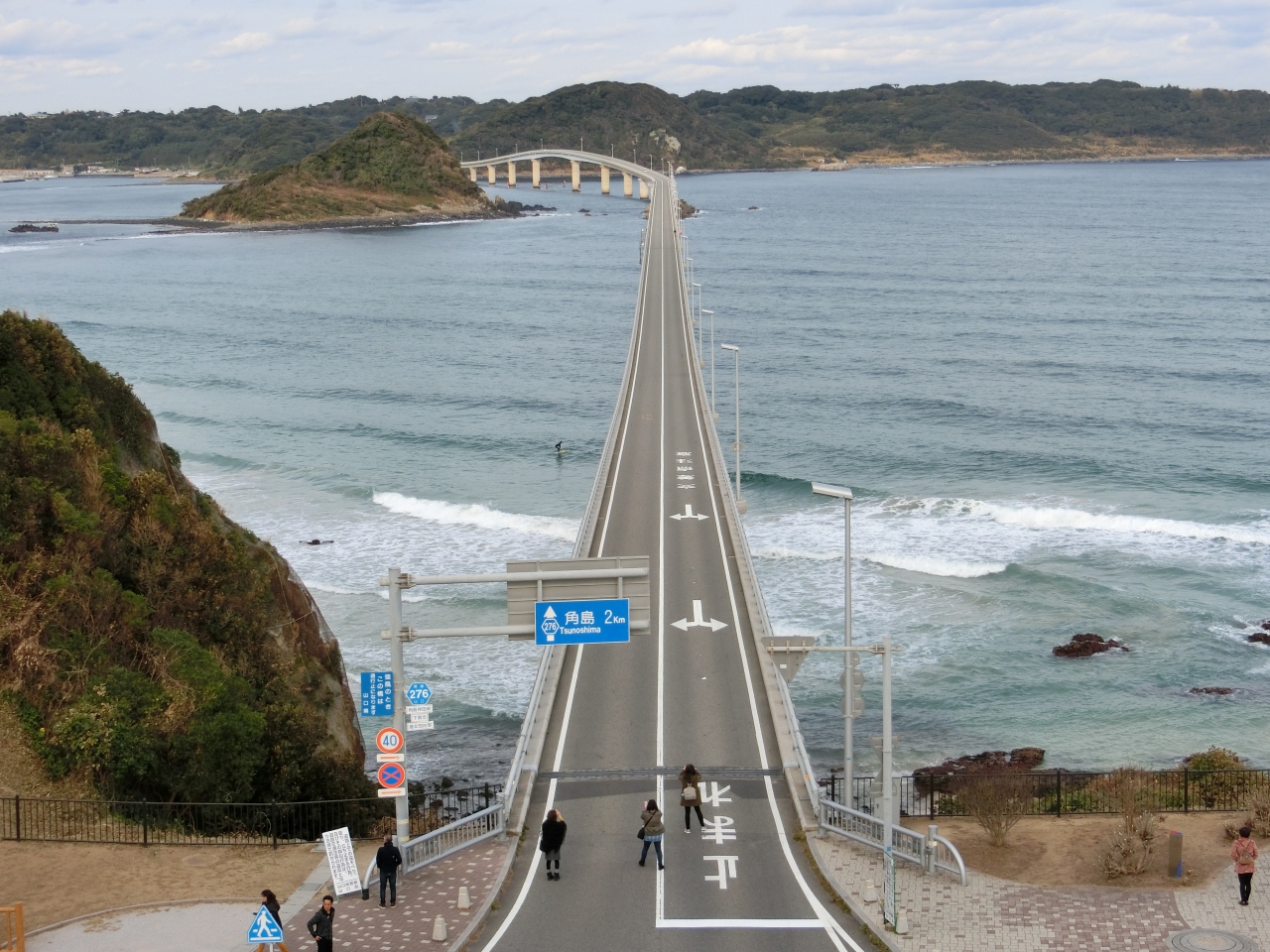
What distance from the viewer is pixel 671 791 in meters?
25.2

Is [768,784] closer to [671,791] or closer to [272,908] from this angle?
[671,791]

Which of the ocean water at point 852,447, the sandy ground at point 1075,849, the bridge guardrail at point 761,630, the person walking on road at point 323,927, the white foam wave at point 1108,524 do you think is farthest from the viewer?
the white foam wave at point 1108,524

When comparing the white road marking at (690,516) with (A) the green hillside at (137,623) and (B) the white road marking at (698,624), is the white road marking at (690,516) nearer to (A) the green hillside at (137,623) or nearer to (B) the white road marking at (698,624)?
(B) the white road marking at (698,624)

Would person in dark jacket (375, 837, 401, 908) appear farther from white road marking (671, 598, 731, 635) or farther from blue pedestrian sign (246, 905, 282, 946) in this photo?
white road marking (671, 598, 731, 635)

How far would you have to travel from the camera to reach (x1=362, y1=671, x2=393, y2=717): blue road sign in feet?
68.9

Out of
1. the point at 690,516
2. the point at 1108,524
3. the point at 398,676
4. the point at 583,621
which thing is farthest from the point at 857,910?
the point at 1108,524

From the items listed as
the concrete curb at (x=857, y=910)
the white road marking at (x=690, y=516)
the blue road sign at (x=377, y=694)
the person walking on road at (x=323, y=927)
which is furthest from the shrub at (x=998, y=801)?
the white road marking at (x=690, y=516)

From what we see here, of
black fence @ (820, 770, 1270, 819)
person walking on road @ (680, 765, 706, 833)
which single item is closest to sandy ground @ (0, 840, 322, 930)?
person walking on road @ (680, 765, 706, 833)

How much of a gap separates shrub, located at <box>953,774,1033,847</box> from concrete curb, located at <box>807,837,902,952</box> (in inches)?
125

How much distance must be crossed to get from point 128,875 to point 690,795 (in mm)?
9137

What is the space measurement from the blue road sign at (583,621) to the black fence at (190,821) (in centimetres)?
481

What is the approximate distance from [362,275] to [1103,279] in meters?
76.0

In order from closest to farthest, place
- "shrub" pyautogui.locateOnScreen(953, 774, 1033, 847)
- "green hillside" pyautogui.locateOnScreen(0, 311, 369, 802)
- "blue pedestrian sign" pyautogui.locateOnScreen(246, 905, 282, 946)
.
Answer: "blue pedestrian sign" pyautogui.locateOnScreen(246, 905, 282, 946) < "shrub" pyautogui.locateOnScreen(953, 774, 1033, 847) < "green hillside" pyautogui.locateOnScreen(0, 311, 369, 802)

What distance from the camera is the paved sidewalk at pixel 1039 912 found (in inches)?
755
